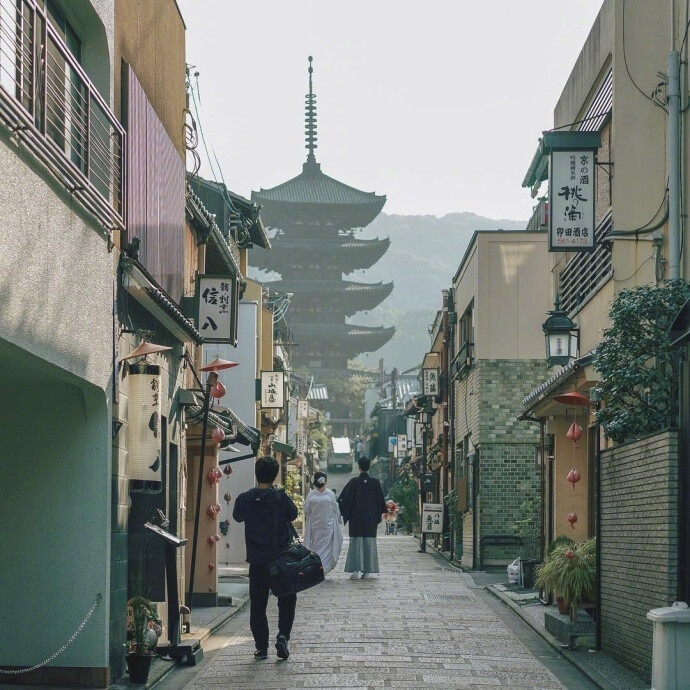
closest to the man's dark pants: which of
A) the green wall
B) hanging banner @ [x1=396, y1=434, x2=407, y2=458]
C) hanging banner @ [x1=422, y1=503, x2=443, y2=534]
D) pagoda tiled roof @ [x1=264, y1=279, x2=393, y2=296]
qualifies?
the green wall

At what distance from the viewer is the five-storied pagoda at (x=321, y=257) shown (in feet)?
304

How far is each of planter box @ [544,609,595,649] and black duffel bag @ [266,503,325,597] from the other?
9.00ft

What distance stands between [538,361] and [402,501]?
91.2 feet

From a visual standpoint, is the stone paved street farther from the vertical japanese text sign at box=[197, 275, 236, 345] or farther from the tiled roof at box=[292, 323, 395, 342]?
the tiled roof at box=[292, 323, 395, 342]

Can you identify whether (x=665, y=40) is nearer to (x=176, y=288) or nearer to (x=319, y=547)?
(x=176, y=288)

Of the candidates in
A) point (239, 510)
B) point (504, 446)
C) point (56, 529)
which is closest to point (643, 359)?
point (239, 510)

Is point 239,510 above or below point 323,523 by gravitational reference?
above

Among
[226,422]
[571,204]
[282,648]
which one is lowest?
[282,648]

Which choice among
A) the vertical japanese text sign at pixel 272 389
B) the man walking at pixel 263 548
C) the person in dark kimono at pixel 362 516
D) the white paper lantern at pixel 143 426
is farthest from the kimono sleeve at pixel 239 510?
the vertical japanese text sign at pixel 272 389

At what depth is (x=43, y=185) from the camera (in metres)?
8.41

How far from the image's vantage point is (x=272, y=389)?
32.6 meters

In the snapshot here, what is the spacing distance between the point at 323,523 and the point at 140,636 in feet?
31.3

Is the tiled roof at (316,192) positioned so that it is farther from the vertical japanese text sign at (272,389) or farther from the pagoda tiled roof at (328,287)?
the vertical japanese text sign at (272,389)

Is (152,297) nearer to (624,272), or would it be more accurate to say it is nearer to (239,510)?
(239,510)
